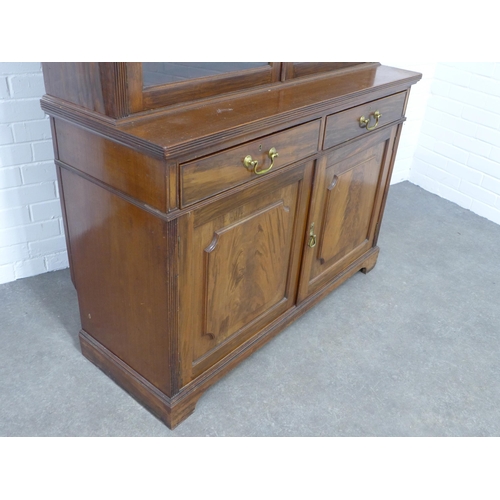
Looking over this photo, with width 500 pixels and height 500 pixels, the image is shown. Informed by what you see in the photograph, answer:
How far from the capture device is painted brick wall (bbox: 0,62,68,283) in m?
1.90

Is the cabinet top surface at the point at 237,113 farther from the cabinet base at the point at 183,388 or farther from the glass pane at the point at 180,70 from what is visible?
the cabinet base at the point at 183,388

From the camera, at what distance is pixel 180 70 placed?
1408 millimetres

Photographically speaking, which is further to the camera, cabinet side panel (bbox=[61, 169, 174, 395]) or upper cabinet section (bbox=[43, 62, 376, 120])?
cabinet side panel (bbox=[61, 169, 174, 395])

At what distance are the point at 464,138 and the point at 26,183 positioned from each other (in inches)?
97.1

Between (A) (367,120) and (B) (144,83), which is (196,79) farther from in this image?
(A) (367,120)

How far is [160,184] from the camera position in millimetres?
1232

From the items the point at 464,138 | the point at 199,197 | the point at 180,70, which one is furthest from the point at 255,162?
the point at 464,138

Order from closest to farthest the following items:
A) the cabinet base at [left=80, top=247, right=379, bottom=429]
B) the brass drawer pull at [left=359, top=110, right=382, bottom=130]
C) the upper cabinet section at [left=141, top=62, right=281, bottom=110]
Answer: the upper cabinet section at [left=141, top=62, right=281, bottom=110] < the cabinet base at [left=80, top=247, right=379, bottom=429] < the brass drawer pull at [left=359, top=110, right=382, bottom=130]

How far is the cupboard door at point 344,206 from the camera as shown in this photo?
185 cm

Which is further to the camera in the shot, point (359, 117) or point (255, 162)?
point (359, 117)

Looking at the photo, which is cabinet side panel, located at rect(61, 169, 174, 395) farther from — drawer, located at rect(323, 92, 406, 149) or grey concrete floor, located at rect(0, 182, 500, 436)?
drawer, located at rect(323, 92, 406, 149)

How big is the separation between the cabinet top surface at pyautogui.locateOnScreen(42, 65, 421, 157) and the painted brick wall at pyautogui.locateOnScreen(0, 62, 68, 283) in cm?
58

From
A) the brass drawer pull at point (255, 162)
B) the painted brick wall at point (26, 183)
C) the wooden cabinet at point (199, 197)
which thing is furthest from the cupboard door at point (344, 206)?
the painted brick wall at point (26, 183)

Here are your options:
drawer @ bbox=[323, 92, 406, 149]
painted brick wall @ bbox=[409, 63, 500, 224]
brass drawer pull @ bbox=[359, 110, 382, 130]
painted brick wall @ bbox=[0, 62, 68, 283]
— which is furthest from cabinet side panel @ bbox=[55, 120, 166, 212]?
painted brick wall @ bbox=[409, 63, 500, 224]
